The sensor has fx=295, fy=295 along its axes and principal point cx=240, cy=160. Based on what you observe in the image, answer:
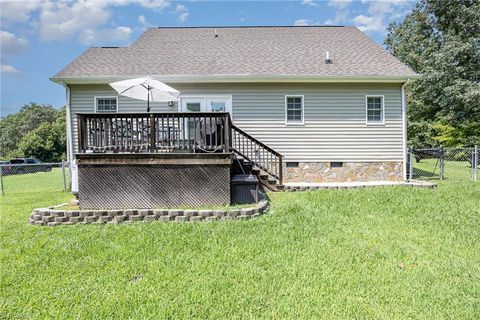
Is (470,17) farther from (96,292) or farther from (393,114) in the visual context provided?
(96,292)

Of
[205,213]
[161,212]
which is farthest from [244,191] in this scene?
[161,212]

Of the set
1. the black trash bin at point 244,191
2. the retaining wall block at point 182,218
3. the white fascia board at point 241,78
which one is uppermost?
the white fascia board at point 241,78

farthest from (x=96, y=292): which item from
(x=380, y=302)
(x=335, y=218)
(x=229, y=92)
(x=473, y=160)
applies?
(x=473, y=160)

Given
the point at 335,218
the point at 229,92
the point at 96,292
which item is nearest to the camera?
the point at 96,292

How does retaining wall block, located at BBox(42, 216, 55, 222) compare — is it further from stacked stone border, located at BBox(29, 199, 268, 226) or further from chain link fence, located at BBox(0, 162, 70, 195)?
chain link fence, located at BBox(0, 162, 70, 195)

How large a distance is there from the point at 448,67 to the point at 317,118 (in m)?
13.4

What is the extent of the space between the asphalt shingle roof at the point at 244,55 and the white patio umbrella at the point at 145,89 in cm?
203

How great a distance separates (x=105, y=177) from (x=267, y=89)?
236 inches

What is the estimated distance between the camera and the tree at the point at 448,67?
17.3 m

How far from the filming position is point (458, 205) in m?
6.12

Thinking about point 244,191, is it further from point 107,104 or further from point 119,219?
point 107,104

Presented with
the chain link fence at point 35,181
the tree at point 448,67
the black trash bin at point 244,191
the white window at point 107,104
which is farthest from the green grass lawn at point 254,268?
the tree at point 448,67

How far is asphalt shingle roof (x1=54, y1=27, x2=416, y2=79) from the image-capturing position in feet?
31.8

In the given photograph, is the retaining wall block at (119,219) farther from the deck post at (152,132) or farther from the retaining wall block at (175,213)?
the deck post at (152,132)
